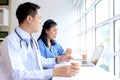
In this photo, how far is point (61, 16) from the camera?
559 centimetres

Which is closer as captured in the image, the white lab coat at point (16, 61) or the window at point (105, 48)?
the white lab coat at point (16, 61)

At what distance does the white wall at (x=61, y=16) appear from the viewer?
554 centimetres

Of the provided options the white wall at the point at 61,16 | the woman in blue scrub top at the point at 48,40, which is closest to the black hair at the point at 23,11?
the woman in blue scrub top at the point at 48,40

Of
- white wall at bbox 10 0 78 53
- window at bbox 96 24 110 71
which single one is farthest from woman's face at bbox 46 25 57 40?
white wall at bbox 10 0 78 53

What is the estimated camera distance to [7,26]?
5191 millimetres

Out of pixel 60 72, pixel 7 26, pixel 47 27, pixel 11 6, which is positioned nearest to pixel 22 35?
pixel 60 72

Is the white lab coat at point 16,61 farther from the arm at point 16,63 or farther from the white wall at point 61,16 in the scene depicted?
the white wall at point 61,16

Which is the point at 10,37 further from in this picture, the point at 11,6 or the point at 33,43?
the point at 11,6

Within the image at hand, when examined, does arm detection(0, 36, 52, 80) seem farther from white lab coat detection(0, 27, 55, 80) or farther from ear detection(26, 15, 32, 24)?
ear detection(26, 15, 32, 24)

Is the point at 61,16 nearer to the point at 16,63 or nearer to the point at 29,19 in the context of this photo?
the point at 29,19

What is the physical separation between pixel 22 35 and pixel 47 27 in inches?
58.7

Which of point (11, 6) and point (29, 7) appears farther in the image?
Answer: point (11, 6)

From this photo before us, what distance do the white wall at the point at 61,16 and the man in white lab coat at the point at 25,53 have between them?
394 centimetres

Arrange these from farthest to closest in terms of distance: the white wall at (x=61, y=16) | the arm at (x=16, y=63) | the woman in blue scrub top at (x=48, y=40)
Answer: the white wall at (x=61, y=16) < the woman in blue scrub top at (x=48, y=40) < the arm at (x=16, y=63)
